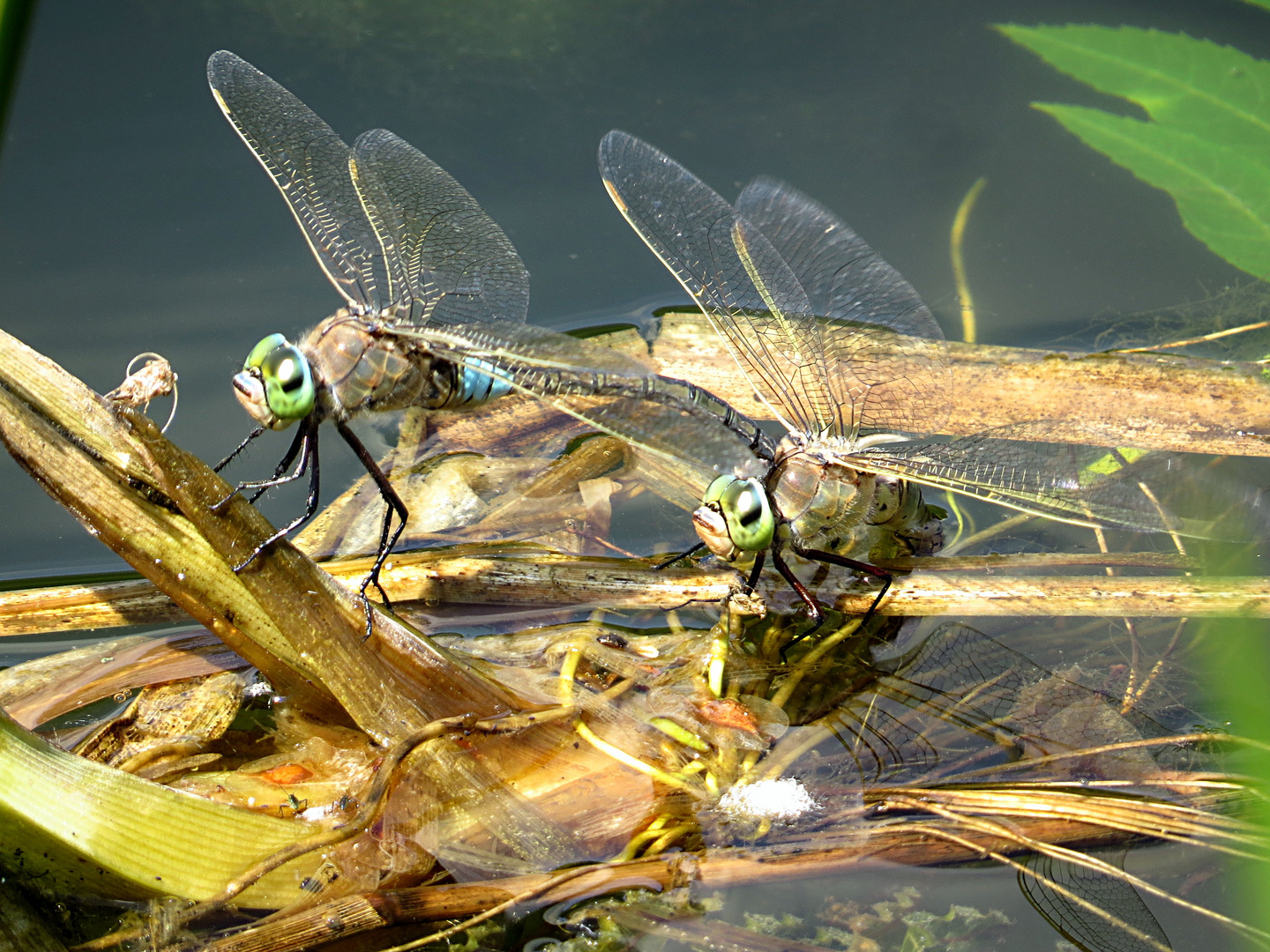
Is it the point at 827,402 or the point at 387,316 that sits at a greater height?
the point at 387,316

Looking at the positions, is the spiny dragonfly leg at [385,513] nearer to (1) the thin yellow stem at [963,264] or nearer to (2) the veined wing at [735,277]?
(2) the veined wing at [735,277]

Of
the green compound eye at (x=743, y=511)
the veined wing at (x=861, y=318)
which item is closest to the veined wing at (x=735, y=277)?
the veined wing at (x=861, y=318)

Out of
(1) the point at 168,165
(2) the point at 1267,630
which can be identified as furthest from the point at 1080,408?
(1) the point at 168,165

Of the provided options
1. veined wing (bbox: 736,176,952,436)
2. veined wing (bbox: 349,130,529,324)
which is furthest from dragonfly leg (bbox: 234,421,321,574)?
veined wing (bbox: 736,176,952,436)

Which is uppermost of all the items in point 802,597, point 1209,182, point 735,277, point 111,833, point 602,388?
point 1209,182

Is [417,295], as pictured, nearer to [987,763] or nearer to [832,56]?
[987,763]

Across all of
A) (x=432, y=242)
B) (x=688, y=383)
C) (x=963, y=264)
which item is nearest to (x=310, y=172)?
(x=432, y=242)

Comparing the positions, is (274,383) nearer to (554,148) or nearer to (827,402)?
(827,402)
